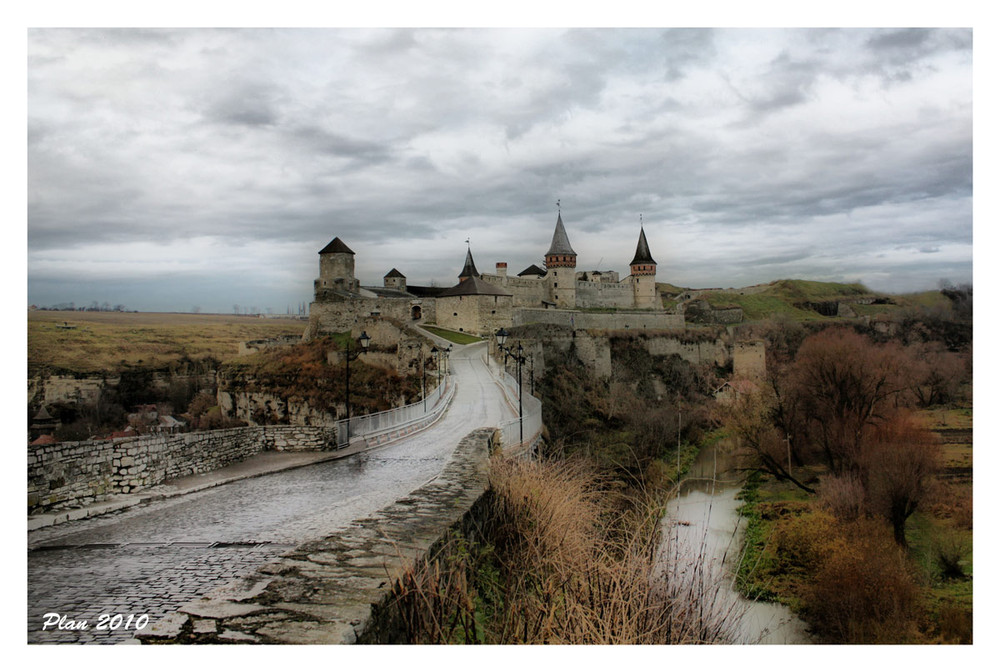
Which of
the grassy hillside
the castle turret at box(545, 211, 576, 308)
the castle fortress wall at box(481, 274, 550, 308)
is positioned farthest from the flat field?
the castle turret at box(545, 211, 576, 308)

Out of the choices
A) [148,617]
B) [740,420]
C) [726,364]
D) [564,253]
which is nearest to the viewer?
[148,617]

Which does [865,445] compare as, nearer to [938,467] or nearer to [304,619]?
[938,467]

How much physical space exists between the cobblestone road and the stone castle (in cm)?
1471

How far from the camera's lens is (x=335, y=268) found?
21969 millimetres

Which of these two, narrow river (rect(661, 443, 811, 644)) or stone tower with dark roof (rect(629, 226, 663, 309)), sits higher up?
stone tower with dark roof (rect(629, 226, 663, 309))

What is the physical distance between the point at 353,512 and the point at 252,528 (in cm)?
A: 86

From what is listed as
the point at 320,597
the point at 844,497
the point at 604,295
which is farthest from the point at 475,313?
the point at 320,597

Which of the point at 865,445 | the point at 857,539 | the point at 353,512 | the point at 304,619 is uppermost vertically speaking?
the point at 304,619

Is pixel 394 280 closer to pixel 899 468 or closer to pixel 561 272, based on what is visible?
pixel 561 272

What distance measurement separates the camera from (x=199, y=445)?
7281mm

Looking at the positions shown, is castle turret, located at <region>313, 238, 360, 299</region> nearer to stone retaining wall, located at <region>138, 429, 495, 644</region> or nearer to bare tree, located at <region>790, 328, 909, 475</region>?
bare tree, located at <region>790, 328, 909, 475</region>

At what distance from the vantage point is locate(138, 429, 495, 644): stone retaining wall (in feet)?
8.45

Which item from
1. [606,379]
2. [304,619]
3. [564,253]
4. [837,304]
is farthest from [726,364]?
[304,619]

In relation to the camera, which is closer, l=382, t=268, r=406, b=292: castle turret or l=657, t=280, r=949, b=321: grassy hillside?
l=657, t=280, r=949, b=321: grassy hillside
